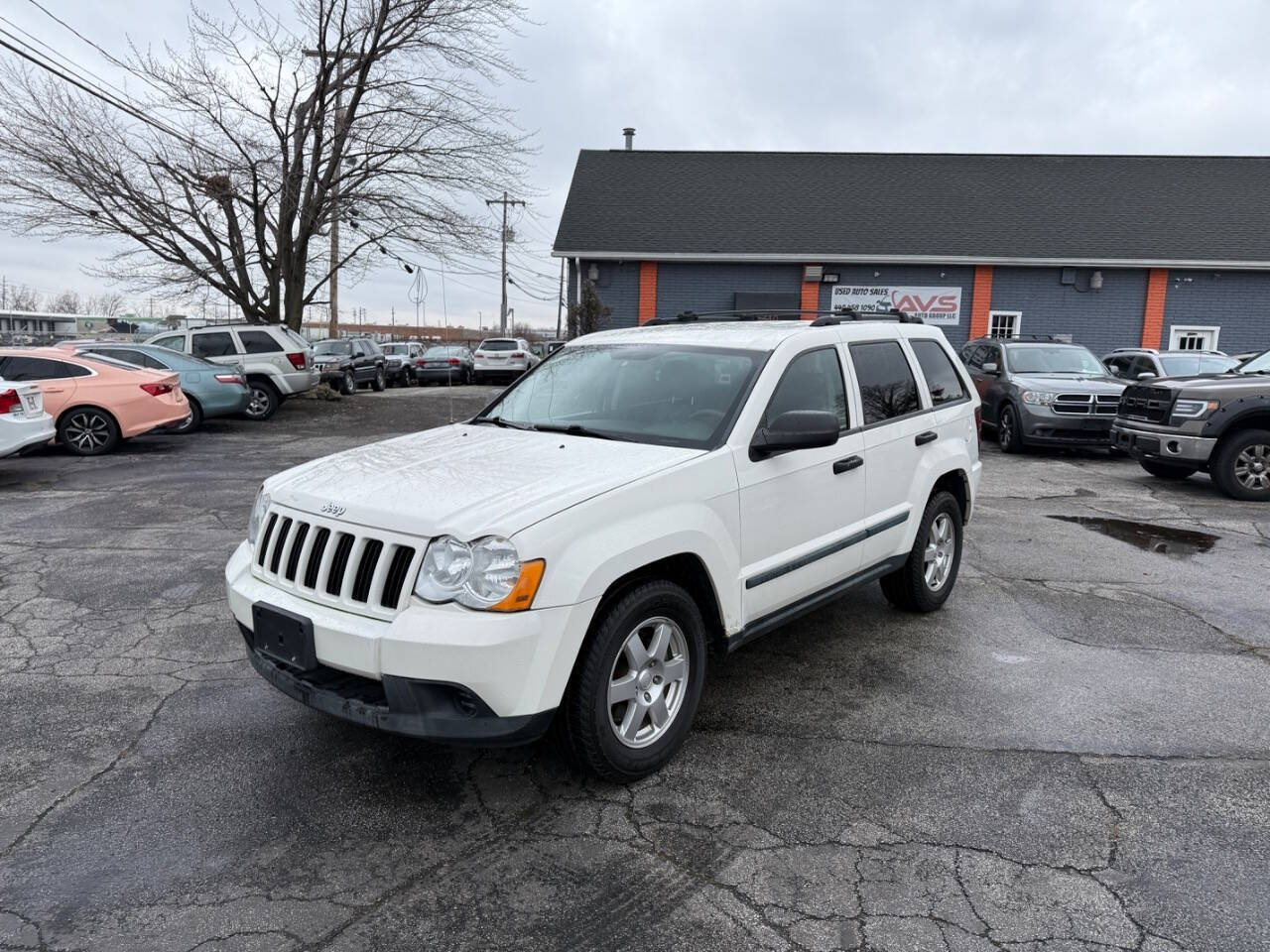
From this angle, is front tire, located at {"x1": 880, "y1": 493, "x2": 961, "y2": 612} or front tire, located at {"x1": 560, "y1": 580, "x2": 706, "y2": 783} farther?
front tire, located at {"x1": 880, "y1": 493, "x2": 961, "y2": 612}

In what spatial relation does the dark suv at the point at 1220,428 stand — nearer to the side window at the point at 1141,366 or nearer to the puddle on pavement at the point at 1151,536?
the puddle on pavement at the point at 1151,536

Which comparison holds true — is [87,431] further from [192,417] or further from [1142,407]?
[1142,407]

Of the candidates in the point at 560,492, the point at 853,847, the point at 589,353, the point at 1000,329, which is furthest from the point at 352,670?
the point at 1000,329

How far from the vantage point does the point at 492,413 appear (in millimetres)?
4727

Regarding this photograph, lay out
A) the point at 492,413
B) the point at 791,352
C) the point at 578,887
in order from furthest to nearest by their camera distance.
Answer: the point at 492,413, the point at 791,352, the point at 578,887

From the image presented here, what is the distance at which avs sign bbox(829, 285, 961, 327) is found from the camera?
22.4 meters

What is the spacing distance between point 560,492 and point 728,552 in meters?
0.86

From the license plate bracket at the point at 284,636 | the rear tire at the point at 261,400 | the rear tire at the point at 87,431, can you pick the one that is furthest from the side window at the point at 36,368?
the license plate bracket at the point at 284,636

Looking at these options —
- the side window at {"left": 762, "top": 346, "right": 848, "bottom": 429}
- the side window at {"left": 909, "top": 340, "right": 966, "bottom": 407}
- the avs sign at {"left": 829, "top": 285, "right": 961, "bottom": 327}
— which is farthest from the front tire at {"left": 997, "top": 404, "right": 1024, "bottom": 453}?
the avs sign at {"left": 829, "top": 285, "right": 961, "bottom": 327}

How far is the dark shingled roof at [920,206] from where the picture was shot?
72.6 ft

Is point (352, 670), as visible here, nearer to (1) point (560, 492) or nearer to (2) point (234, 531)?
(1) point (560, 492)

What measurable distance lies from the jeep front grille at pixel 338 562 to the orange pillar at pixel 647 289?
19.6 m

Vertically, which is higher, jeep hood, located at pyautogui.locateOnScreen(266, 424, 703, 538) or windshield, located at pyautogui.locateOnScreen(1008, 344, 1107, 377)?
Answer: windshield, located at pyautogui.locateOnScreen(1008, 344, 1107, 377)

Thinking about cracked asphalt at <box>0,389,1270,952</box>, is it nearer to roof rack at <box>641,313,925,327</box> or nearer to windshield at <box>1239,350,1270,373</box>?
roof rack at <box>641,313,925,327</box>
